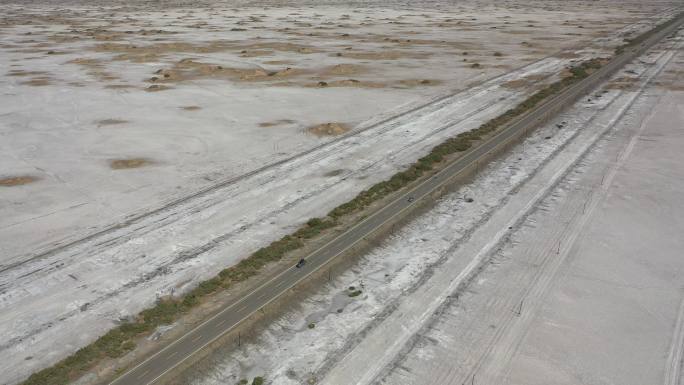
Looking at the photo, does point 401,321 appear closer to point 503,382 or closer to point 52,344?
point 503,382

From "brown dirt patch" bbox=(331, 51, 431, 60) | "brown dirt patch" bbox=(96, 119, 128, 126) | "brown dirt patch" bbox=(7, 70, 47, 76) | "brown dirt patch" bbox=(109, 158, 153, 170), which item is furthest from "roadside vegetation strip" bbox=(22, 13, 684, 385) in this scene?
"brown dirt patch" bbox=(7, 70, 47, 76)

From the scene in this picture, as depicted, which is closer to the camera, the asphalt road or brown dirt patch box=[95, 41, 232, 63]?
the asphalt road

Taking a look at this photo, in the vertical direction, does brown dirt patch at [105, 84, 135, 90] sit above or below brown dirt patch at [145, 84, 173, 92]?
below

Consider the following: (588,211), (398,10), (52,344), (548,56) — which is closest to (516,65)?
(548,56)

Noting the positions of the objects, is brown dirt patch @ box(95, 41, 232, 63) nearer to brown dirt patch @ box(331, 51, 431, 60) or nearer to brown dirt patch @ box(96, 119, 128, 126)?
brown dirt patch @ box(331, 51, 431, 60)

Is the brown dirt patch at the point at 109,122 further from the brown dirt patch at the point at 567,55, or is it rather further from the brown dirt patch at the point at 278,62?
the brown dirt patch at the point at 567,55

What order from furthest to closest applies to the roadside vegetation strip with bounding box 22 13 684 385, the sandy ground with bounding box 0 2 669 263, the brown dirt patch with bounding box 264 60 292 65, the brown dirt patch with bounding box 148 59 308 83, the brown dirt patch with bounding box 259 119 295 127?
the brown dirt patch with bounding box 264 60 292 65 < the brown dirt patch with bounding box 148 59 308 83 < the brown dirt patch with bounding box 259 119 295 127 < the sandy ground with bounding box 0 2 669 263 < the roadside vegetation strip with bounding box 22 13 684 385
